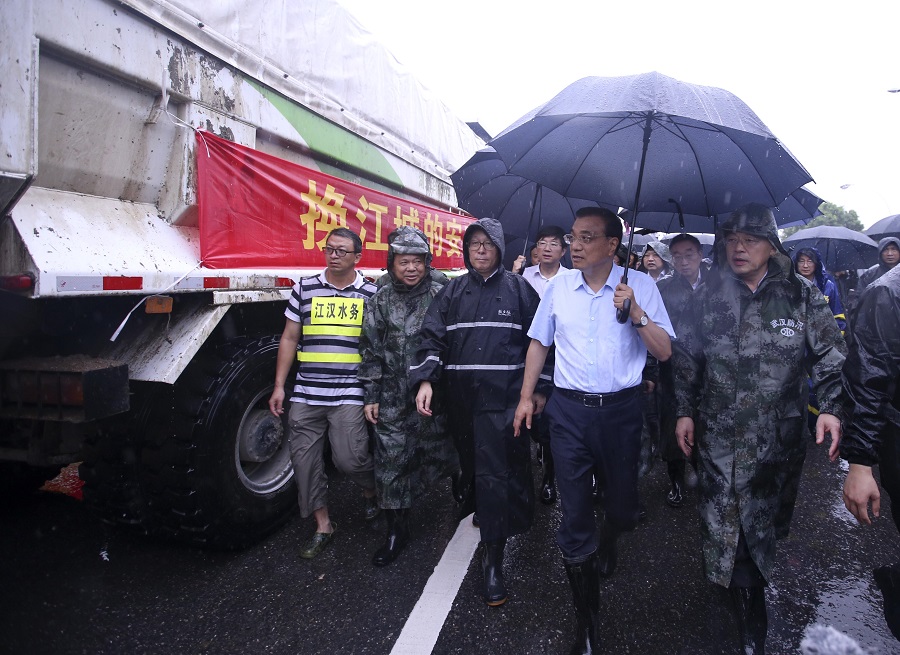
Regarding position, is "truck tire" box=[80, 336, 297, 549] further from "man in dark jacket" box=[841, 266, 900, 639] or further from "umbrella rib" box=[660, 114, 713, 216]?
"man in dark jacket" box=[841, 266, 900, 639]

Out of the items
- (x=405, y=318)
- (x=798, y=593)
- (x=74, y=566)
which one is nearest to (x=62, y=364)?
(x=74, y=566)

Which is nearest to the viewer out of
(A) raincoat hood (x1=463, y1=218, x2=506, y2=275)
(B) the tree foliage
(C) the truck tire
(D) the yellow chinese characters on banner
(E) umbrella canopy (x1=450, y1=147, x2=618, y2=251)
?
(C) the truck tire

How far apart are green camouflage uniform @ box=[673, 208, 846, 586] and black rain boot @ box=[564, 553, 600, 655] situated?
50cm

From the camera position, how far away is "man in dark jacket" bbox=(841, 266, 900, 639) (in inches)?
71.1

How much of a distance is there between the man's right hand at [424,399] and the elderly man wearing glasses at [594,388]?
64 centimetres

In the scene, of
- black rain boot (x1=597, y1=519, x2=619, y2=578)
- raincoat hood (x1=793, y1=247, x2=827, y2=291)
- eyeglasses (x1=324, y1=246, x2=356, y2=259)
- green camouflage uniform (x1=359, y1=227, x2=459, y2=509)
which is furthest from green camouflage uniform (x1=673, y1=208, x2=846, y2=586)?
raincoat hood (x1=793, y1=247, x2=827, y2=291)

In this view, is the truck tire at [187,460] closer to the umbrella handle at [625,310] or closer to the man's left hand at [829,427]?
the umbrella handle at [625,310]

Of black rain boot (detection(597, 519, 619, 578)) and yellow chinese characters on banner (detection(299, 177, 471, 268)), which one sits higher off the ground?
yellow chinese characters on banner (detection(299, 177, 471, 268))

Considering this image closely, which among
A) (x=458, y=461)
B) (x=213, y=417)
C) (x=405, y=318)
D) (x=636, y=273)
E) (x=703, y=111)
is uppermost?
(x=703, y=111)

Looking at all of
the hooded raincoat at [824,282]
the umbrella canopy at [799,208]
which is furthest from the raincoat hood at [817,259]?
the umbrella canopy at [799,208]

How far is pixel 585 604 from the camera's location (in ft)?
7.27

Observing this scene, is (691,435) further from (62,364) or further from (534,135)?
(62,364)

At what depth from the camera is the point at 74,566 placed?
2.80 metres

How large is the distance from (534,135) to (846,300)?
812 cm
